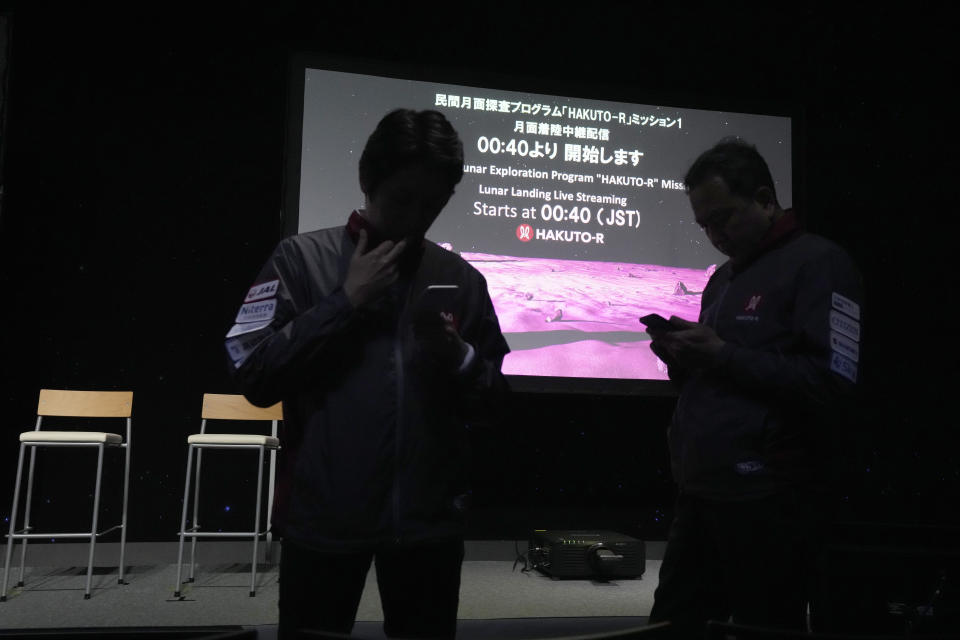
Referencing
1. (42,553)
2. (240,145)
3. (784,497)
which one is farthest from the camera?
(240,145)

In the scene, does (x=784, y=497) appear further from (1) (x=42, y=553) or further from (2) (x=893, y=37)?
(2) (x=893, y=37)

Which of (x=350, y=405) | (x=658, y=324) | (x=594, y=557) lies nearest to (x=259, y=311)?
(x=350, y=405)

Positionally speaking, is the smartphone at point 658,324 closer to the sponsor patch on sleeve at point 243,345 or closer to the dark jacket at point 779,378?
the dark jacket at point 779,378

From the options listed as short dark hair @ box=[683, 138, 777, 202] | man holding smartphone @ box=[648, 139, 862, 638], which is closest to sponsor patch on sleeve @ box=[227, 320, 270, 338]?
man holding smartphone @ box=[648, 139, 862, 638]

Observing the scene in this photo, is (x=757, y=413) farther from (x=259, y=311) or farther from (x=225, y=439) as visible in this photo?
(x=225, y=439)

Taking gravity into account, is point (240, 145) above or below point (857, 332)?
above

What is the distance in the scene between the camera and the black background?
4.30 m

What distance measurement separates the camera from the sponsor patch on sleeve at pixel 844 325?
4.63ft

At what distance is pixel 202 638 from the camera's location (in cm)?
74

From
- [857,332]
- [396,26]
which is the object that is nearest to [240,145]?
[396,26]

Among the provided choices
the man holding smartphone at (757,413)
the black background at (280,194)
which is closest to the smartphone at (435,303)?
the man holding smartphone at (757,413)

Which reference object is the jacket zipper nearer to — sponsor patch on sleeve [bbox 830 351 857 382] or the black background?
sponsor patch on sleeve [bbox 830 351 857 382]

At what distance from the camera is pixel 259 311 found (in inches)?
49.2

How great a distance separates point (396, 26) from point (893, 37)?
3.04 m
